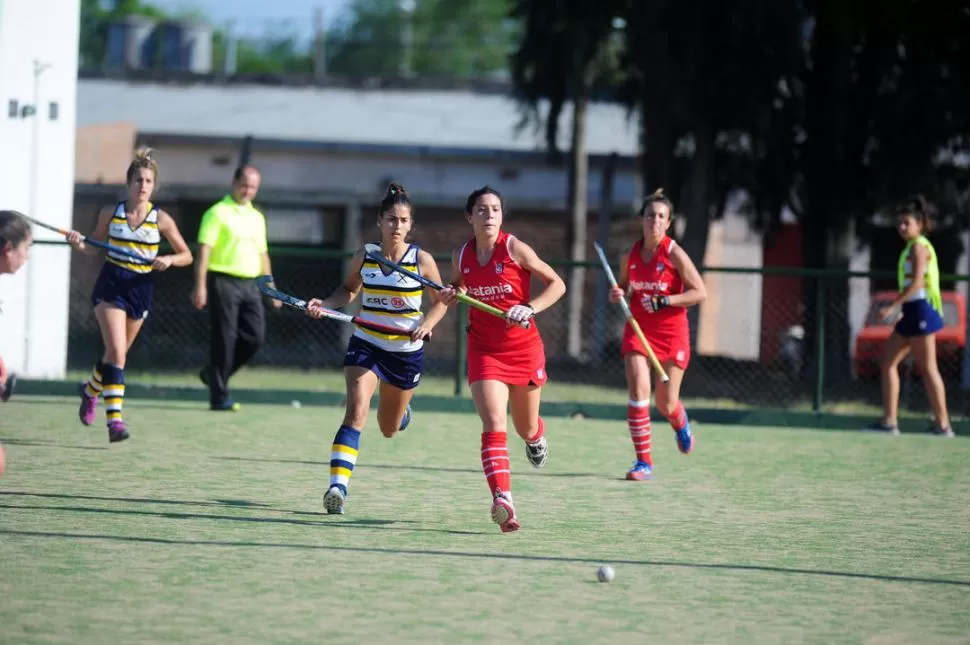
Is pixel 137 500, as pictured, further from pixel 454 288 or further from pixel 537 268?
pixel 537 268

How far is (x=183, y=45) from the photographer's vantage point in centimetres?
4144

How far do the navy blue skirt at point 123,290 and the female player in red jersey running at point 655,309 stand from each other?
11.2 ft

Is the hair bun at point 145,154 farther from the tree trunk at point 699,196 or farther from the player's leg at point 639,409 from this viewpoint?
the tree trunk at point 699,196

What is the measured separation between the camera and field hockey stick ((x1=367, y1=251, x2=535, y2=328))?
827 cm

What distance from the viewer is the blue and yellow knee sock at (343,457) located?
331 inches

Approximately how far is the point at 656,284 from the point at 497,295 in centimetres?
251

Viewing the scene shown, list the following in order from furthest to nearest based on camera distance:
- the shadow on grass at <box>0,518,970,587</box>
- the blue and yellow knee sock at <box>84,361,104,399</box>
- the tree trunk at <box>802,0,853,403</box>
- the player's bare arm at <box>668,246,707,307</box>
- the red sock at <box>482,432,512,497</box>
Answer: the tree trunk at <box>802,0,853,403</box>
the blue and yellow knee sock at <box>84,361,104,399</box>
the player's bare arm at <box>668,246,707,307</box>
the red sock at <box>482,432,512,497</box>
the shadow on grass at <box>0,518,970,587</box>

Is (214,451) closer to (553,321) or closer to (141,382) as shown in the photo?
(141,382)

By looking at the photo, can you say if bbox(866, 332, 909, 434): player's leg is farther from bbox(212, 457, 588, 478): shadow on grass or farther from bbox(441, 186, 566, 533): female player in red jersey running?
bbox(441, 186, 566, 533): female player in red jersey running

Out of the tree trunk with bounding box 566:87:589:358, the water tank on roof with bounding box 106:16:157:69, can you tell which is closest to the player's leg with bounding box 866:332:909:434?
the tree trunk with bounding box 566:87:589:358

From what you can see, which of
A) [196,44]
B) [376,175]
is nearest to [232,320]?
[376,175]

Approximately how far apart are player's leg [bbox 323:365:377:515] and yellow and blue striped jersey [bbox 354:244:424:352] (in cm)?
21

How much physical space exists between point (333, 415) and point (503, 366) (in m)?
6.99

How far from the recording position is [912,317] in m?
14.1
